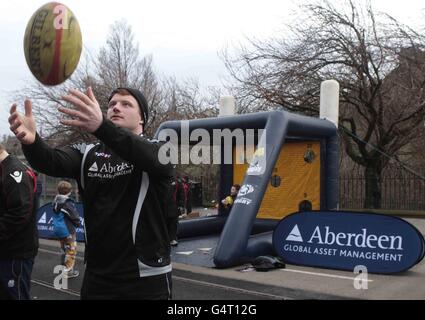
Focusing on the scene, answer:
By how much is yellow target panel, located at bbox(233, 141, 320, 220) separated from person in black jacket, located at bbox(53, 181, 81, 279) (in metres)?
5.76

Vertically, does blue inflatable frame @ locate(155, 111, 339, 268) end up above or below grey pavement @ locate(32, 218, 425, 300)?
above

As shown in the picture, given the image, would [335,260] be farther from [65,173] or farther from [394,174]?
[394,174]

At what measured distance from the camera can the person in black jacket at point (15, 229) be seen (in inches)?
160

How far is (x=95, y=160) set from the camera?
105 inches

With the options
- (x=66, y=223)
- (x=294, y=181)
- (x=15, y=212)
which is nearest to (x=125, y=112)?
(x=15, y=212)

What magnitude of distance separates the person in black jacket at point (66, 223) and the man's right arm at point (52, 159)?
16.8 feet

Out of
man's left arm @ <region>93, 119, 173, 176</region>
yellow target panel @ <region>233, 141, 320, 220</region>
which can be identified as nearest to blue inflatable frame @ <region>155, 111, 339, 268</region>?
yellow target panel @ <region>233, 141, 320, 220</region>

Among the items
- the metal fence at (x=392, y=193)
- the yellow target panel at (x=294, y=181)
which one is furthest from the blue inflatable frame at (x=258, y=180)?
the metal fence at (x=392, y=193)

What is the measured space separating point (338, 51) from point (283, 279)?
1167cm

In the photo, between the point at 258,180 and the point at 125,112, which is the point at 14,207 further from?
the point at 258,180

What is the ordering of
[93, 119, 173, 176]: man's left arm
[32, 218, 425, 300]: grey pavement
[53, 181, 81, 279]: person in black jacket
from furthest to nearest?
[53, 181, 81, 279]: person in black jacket → [32, 218, 425, 300]: grey pavement → [93, 119, 173, 176]: man's left arm

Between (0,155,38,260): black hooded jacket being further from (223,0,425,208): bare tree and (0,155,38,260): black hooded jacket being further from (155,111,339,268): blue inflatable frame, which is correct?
(223,0,425,208): bare tree

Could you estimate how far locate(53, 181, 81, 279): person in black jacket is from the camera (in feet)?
25.0

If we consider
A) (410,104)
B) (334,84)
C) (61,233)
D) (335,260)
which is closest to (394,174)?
(410,104)
